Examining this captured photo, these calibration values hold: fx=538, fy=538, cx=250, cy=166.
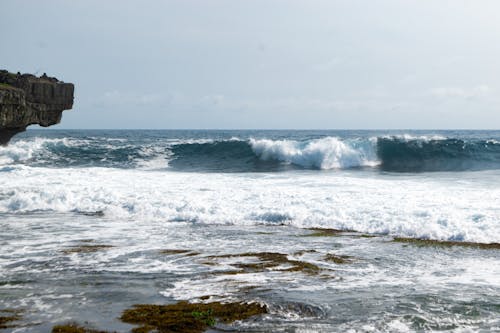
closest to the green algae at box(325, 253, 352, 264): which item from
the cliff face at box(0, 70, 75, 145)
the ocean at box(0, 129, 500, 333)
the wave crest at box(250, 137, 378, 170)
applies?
the ocean at box(0, 129, 500, 333)

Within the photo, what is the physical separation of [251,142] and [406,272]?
32153mm

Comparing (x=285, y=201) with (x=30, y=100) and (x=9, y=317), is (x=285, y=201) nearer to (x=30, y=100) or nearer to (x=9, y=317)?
(x=30, y=100)

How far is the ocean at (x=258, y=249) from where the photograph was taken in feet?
23.4

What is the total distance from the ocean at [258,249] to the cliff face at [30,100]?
2.50 meters

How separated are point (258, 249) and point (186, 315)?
4.24m

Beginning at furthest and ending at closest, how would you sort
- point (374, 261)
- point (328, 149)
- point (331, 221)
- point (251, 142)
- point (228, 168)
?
point (251, 142), point (328, 149), point (228, 168), point (331, 221), point (374, 261)

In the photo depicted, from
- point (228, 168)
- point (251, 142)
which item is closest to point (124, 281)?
point (228, 168)

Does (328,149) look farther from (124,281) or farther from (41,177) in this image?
(124,281)

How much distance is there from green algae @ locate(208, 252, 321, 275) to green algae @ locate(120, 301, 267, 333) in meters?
1.86

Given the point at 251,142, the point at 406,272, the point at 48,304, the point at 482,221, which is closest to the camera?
the point at 48,304

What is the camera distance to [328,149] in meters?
34.9

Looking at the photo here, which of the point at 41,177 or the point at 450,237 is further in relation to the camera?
the point at 41,177

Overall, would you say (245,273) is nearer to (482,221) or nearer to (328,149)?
(482,221)

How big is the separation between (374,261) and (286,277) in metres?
2.10
